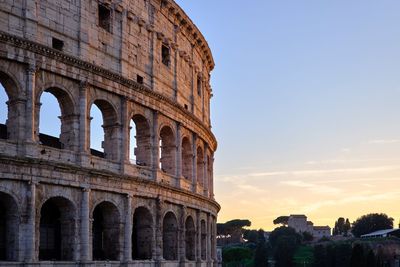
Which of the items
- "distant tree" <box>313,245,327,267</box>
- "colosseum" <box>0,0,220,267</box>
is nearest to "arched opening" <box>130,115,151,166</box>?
"colosseum" <box>0,0,220,267</box>

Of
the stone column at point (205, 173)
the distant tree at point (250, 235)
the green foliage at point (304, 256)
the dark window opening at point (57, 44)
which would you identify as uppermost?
the dark window opening at point (57, 44)

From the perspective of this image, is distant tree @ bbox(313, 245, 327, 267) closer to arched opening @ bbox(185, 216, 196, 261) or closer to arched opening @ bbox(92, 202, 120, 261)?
arched opening @ bbox(185, 216, 196, 261)

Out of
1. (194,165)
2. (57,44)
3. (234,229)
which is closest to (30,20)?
(57,44)

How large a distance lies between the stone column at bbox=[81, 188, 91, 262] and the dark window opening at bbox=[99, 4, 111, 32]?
7.23m

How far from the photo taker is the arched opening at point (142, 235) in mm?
30344

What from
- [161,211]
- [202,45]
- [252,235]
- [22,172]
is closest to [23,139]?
[22,172]

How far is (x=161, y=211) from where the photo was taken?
30.9 metres

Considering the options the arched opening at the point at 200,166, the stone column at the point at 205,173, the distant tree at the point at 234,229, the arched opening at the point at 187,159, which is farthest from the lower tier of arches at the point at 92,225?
the distant tree at the point at 234,229

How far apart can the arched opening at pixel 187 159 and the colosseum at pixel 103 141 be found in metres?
0.05

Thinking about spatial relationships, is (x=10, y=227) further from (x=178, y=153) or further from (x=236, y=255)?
(x=236, y=255)

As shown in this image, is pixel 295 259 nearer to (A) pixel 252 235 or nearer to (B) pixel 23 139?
(A) pixel 252 235

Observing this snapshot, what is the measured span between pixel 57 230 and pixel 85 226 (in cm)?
149

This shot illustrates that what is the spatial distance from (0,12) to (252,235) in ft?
458

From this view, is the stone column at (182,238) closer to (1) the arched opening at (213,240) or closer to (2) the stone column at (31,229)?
(1) the arched opening at (213,240)
